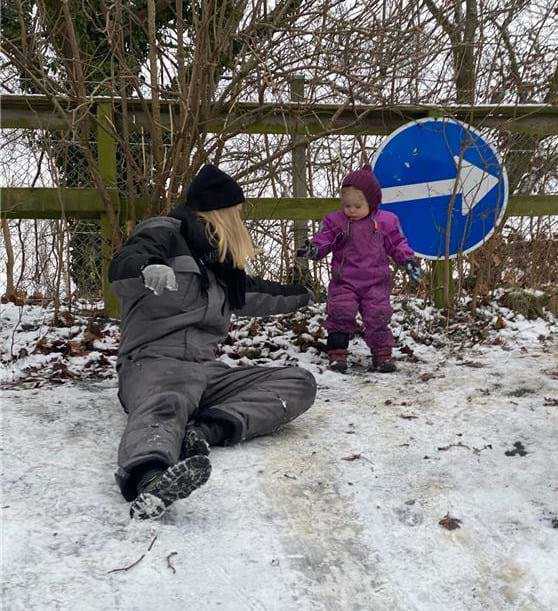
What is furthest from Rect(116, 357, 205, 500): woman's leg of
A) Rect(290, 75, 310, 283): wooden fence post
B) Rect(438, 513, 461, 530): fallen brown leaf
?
Rect(290, 75, 310, 283): wooden fence post

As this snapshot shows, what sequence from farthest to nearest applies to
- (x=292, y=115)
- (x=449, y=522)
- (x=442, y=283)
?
(x=442, y=283) → (x=292, y=115) → (x=449, y=522)

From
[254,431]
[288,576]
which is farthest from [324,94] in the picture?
[288,576]

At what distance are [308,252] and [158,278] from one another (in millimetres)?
1607

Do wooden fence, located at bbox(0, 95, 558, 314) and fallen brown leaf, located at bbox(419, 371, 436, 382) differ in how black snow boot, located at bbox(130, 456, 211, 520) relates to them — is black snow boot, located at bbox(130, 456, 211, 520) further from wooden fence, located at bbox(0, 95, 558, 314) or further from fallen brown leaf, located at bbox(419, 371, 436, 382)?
wooden fence, located at bbox(0, 95, 558, 314)

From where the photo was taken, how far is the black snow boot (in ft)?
7.36

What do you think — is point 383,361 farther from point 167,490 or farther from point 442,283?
point 167,490

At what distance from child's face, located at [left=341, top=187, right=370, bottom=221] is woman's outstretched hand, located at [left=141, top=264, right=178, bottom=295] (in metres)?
1.81

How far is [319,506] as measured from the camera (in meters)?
2.46

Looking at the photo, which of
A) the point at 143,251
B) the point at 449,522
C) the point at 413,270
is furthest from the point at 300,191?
the point at 449,522

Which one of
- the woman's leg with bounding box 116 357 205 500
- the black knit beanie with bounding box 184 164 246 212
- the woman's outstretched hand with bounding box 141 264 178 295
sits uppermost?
the black knit beanie with bounding box 184 164 246 212

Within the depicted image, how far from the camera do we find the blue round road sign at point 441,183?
454cm

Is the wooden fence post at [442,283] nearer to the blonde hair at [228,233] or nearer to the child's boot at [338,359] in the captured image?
the child's boot at [338,359]

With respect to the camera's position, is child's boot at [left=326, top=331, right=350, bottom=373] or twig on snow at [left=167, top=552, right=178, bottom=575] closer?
twig on snow at [left=167, top=552, right=178, bottom=575]

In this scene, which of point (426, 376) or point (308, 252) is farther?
point (308, 252)
